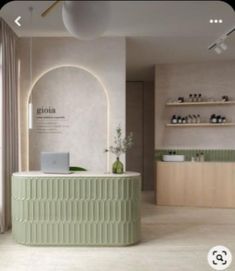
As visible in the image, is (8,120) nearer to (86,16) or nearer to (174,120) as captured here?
(86,16)

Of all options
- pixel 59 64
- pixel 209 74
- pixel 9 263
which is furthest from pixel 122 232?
pixel 209 74

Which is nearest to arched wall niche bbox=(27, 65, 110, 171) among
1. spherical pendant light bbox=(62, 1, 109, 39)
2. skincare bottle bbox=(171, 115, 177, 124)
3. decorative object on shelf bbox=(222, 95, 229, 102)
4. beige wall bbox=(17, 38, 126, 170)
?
beige wall bbox=(17, 38, 126, 170)

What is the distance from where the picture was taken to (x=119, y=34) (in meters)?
5.74

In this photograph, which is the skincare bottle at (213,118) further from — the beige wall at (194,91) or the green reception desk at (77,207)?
the green reception desk at (77,207)

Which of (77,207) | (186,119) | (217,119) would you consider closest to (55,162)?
(77,207)

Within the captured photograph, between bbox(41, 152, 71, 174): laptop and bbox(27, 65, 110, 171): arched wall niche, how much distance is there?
1.43m

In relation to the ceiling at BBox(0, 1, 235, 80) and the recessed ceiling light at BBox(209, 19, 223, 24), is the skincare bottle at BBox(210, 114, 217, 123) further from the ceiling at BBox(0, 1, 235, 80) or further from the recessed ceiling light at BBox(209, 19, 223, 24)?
the recessed ceiling light at BBox(209, 19, 223, 24)

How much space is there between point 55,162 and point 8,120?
4.50 ft

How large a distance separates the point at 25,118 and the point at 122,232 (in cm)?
265

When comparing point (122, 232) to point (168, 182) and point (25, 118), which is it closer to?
point (25, 118)

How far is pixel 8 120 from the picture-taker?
5.36m

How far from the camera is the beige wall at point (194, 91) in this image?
7773mm

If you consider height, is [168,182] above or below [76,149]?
below

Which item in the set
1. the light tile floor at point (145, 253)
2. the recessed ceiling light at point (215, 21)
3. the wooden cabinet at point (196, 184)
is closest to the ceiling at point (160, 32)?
the recessed ceiling light at point (215, 21)
